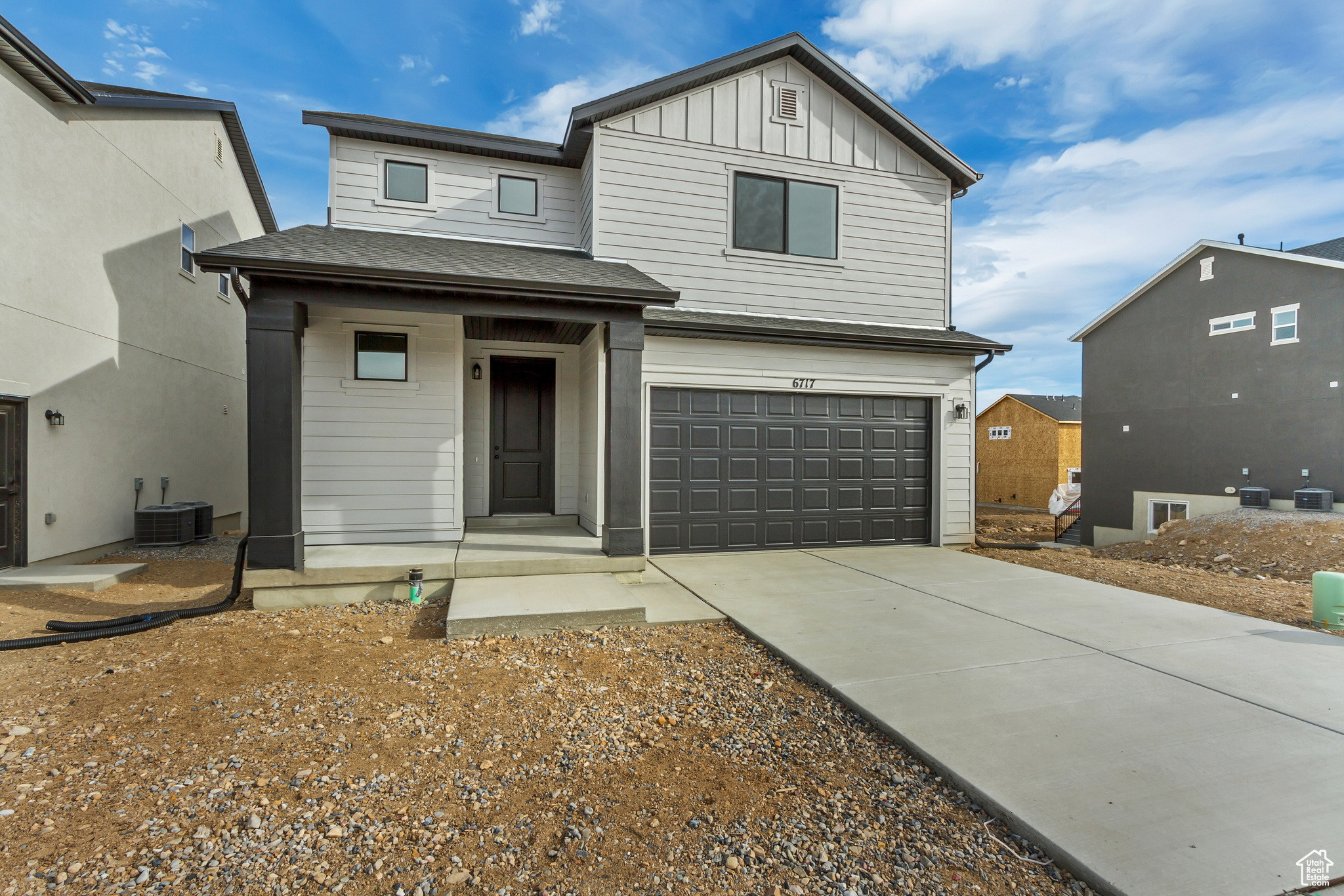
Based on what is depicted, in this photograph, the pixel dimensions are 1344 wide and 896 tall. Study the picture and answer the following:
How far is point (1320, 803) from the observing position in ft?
7.12

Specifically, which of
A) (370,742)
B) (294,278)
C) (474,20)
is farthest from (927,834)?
(474,20)

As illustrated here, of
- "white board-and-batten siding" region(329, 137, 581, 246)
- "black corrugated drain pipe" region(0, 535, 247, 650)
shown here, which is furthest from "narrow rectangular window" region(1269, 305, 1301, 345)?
"black corrugated drain pipe" region(0, 535, 247, 650)

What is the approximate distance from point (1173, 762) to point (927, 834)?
127cm

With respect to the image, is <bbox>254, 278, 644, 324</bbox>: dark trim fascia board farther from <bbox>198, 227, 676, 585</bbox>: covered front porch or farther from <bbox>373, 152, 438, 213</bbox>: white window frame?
<bbox>373, 152, 438, 213</bbox>: white window frame

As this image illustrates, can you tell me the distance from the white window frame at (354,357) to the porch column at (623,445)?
7.96ft

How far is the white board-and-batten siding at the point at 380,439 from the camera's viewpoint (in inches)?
250

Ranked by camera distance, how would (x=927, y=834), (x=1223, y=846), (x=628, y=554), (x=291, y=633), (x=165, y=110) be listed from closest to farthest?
(x=1223, y=846), (x=927, y=834), (x=291, y=633), (x=628, y=554), (x=165, y=110)

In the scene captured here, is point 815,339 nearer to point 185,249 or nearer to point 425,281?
point 425,281

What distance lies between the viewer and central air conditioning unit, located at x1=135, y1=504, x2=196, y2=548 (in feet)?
26.0

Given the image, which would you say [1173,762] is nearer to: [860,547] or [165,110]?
[860,547]

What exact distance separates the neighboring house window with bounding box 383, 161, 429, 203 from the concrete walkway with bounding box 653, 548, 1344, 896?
6.18m

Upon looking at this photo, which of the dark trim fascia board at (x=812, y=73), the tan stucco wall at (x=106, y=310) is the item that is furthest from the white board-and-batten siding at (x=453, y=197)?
the tan stucco wall at (x=106, y=310)

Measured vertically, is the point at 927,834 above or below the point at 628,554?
below

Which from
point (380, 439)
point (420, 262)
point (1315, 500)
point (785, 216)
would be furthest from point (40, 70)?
point (1315, 500)
